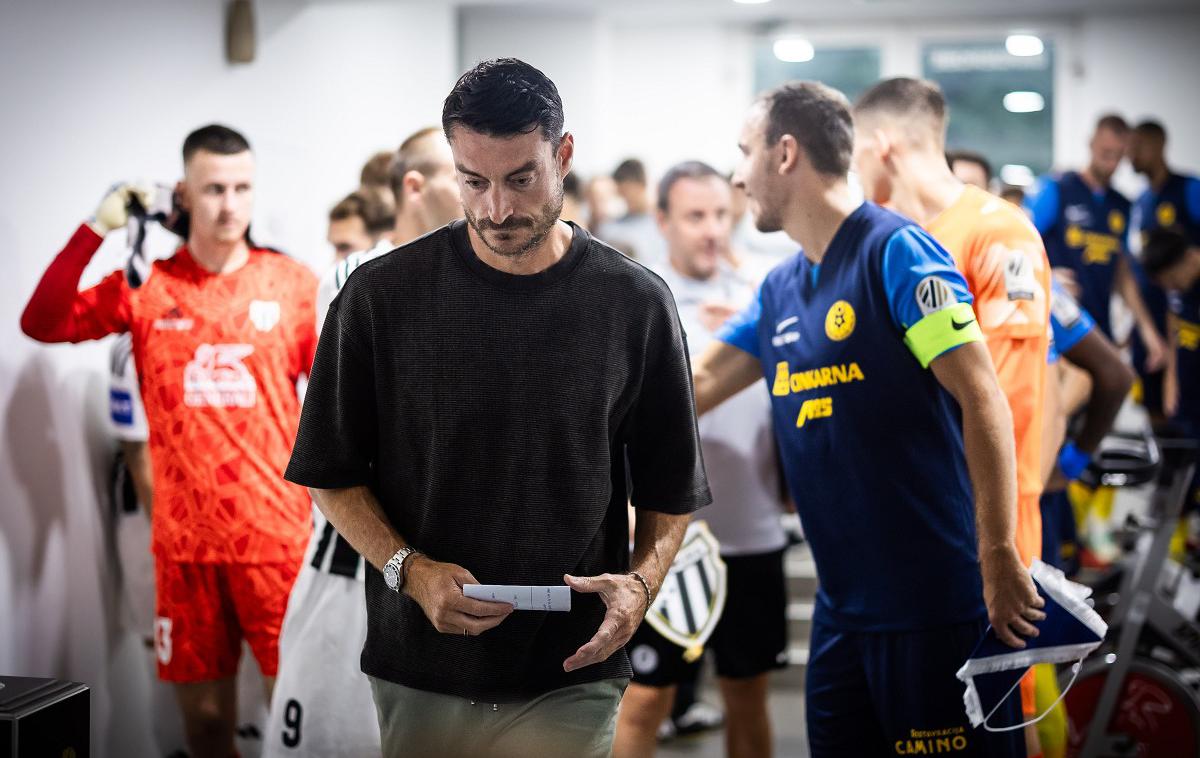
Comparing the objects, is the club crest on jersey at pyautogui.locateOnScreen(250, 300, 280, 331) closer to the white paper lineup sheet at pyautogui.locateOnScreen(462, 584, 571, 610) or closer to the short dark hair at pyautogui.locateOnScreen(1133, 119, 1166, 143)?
the white paper lineup sheet at pyautogui.locateOnScreen(462, 584, 571, 610)

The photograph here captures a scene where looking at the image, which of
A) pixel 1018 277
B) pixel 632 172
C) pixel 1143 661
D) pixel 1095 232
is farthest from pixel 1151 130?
pixel 1018 277

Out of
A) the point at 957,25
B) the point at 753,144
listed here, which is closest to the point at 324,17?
the point at 753,144

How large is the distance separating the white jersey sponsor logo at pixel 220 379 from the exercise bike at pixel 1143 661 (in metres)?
2.74

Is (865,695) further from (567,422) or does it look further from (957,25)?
(957,25)

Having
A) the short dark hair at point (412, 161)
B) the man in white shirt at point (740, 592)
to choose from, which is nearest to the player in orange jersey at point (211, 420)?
the short dark hair at point (412, 161)

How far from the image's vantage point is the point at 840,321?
98.0 inches

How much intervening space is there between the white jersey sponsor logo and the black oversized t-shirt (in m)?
1.55

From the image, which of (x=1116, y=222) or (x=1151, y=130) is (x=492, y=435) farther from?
(x=1151, y=130)

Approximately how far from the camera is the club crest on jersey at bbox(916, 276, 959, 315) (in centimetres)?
232

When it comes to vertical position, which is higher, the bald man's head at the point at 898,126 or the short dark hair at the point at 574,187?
the short dark hair at the point at 574,187

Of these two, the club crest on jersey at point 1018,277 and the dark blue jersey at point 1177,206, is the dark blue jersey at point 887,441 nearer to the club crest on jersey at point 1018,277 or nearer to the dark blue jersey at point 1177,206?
the club crest on jersey at point 1018,277

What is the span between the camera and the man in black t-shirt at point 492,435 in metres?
1.97

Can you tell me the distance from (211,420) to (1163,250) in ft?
16.6

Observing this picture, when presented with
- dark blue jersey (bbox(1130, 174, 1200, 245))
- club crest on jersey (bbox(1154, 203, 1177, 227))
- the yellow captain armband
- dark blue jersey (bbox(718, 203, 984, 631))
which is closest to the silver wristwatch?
dark blue jersey (bbox(718, 203, 984, 631))
